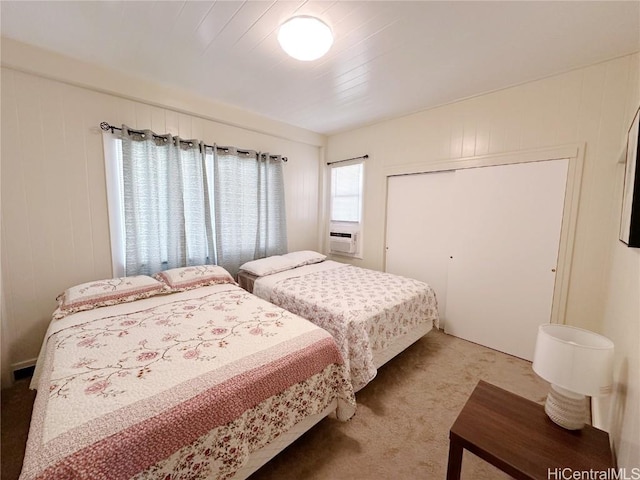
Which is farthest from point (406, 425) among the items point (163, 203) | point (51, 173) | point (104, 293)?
point (51, 173)

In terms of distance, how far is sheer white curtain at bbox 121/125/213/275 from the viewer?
2.47 m

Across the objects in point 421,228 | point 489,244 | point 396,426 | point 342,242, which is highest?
point 421,228

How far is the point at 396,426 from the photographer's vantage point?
1.73 metres

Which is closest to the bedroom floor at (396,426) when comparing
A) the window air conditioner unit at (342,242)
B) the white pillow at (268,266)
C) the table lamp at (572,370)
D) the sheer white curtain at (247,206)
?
the table lamp at (572,370)

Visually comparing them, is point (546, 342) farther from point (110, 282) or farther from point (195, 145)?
point (195, 145)

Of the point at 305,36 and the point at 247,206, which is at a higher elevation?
the point at 305,36

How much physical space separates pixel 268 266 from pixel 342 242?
134cm

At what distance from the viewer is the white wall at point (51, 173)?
6.50 ft

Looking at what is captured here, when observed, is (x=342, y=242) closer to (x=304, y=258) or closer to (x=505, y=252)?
(x=304, y=258)

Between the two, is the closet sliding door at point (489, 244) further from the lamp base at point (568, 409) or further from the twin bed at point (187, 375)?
the lamp base at point (568, 409)

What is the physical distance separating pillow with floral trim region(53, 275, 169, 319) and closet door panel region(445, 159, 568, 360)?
3028 millimetres

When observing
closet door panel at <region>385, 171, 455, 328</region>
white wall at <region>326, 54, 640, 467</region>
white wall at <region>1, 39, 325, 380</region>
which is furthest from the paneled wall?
white wall at <region>1, 39, 325, 380</region>

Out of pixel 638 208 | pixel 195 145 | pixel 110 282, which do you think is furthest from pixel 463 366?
pixel 195 145

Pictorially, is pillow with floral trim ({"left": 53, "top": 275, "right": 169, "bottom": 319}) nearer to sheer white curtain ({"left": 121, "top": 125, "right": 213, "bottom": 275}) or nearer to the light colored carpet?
sheer white curtain ({"left": 121, "top": 125, "right": 213, "bottom": 275})
